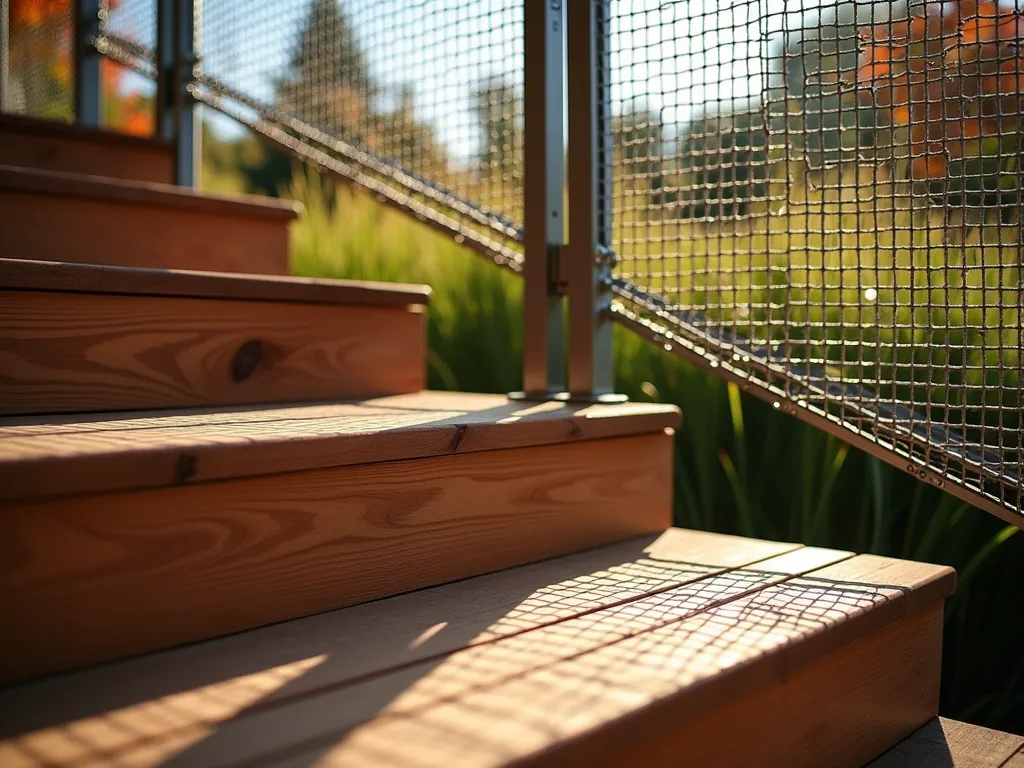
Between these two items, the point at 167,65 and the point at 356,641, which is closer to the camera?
the point at 356,641

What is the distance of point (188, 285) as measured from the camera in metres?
1.21

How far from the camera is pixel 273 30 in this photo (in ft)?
6.30

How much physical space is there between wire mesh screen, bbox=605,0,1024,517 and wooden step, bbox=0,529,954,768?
22cm

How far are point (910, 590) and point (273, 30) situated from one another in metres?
1.58

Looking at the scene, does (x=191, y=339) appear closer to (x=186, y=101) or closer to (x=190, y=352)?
(x=190, y=352)

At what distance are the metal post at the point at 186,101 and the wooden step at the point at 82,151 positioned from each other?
0.03 metres

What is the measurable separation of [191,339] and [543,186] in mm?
539

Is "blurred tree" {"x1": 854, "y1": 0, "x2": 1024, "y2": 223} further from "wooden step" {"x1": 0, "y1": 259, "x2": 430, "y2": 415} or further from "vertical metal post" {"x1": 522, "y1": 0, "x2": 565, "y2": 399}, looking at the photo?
"wooden step" {"x1": 0, "y1": 259, "x2": 430, "y2": 415}

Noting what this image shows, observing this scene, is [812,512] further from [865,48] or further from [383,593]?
[383,593]

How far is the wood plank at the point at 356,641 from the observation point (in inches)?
27.0

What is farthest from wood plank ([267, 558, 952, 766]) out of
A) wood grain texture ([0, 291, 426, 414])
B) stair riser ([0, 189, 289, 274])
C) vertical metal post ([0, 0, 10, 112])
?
vertical metal post ([0, 0, 10, 112])

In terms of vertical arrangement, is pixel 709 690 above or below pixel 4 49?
below

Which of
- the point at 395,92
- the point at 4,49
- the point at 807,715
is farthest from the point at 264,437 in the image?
the point at 4,49

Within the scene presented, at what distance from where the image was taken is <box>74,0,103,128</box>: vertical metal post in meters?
2.28
